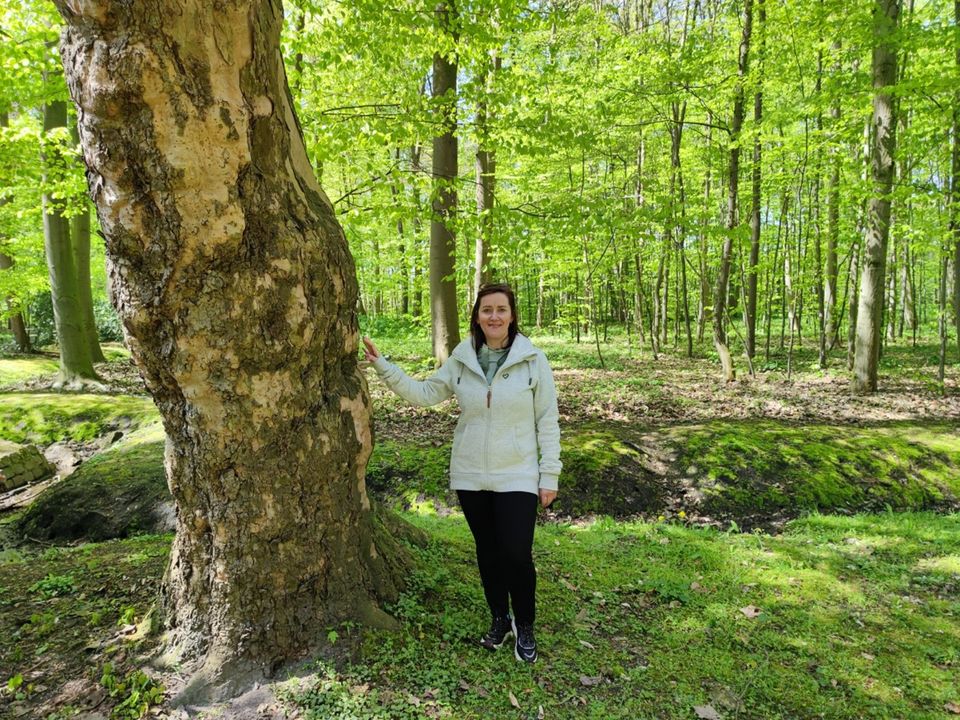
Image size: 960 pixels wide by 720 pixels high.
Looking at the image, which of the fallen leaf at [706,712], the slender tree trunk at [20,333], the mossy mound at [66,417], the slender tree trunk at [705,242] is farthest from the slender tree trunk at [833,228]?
the slender tree trunk at [20,333]

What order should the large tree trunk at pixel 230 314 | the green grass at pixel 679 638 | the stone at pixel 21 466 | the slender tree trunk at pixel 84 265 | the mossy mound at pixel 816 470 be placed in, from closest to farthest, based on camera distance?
the large tree trunk at pixel 230 314 → the green grass at pixel 679 638 → the mossy mound at pixel 816 470 → the stone at pixel 21 466 → the slender tree trunk at pixel 84 265

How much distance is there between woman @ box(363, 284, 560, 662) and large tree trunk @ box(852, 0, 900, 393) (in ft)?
30.9

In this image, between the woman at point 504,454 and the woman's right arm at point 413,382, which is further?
the woman's right arm at point 413,382

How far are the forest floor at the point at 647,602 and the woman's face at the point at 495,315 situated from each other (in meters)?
1.60

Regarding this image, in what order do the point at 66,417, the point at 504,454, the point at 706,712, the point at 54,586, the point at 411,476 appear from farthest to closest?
the point at 66,417 → the point at 411,476 → the point at 54,586 → the point at 504,454 → the point at 706,712

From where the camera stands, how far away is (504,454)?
298 centimetres

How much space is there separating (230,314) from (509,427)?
1510 millimetres

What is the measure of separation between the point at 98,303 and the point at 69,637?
21427 mm

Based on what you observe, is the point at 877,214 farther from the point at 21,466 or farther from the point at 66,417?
the point at 66,417

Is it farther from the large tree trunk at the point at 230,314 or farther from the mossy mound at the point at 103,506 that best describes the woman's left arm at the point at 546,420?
the mossy mound at the point at 103,506

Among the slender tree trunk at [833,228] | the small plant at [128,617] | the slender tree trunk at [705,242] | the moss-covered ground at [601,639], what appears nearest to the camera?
the moss-covered ground at [601,639]

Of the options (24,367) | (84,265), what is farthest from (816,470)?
(24,367)

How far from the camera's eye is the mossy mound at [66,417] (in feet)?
27.7

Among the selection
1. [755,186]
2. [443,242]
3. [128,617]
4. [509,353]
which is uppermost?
[755,186]
